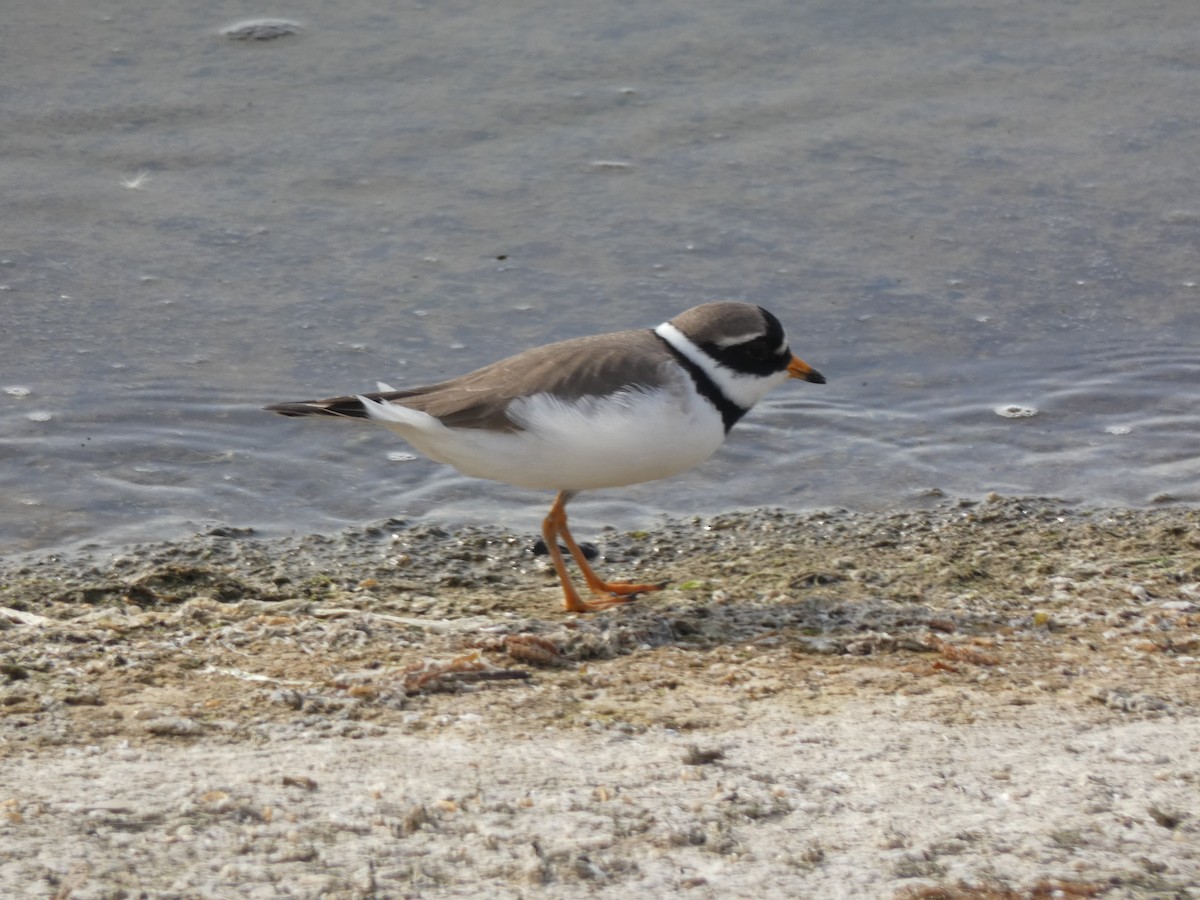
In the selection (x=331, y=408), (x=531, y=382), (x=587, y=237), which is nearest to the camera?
(x=531, y=382)

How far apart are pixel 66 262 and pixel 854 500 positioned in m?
4.36

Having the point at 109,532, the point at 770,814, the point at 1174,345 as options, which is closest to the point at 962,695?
the point at 770,814

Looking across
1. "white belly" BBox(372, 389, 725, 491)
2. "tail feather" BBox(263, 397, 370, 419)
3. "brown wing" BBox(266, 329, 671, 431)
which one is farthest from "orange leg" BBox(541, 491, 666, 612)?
"tail feather" BBox(263, 397, 370, 419)

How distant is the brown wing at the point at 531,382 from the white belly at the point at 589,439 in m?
0.04

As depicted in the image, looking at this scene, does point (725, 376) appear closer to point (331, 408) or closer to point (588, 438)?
point (588, 438)

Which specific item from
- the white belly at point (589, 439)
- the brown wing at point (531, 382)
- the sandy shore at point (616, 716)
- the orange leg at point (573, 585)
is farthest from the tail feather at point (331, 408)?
the orange leg at point (573, 585)

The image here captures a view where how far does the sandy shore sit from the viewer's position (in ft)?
10.5

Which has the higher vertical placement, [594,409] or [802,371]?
[594,409]

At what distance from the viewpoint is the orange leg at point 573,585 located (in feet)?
17.6

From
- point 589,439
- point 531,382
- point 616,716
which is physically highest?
point 531,382

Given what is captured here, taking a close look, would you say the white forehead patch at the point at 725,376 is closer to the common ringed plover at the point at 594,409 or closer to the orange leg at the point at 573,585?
the common ringed plover at the point at 594,409

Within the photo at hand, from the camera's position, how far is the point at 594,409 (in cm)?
523

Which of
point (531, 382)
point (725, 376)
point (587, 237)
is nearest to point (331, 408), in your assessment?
point (531, 382)

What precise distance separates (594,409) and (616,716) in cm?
141
